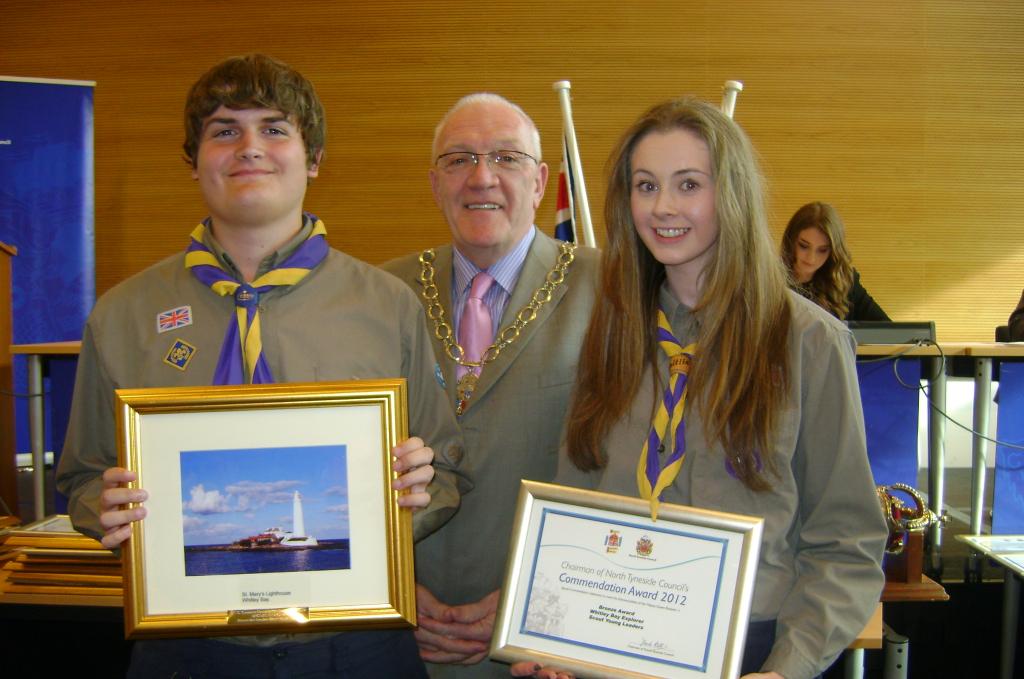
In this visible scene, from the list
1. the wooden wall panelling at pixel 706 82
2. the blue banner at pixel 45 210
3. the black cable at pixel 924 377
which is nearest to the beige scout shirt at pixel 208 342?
the black cable at pixel 924 377

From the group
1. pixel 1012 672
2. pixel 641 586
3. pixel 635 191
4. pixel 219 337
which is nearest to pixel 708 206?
pixel 635 191

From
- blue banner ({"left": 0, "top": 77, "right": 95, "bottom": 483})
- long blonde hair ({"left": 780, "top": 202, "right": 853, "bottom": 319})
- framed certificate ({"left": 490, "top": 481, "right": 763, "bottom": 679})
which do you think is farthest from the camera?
blue banner ({"left": 0, "top": 77, "right": 95, "bottom": 483})

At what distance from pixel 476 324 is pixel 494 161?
49cm

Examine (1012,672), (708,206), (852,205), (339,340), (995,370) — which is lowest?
(1012,672)

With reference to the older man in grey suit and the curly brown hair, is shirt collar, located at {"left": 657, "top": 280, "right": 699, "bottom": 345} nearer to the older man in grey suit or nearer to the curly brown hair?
the older man in grey suit

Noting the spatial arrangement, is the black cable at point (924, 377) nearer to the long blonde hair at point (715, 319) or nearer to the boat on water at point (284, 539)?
the long blonde hair at point (715, 319)

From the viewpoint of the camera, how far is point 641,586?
1604 mm

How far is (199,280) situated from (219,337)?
0.14 meters

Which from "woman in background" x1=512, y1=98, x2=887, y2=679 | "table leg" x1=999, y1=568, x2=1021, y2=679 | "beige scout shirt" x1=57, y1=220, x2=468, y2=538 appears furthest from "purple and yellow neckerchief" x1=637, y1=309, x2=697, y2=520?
"table leg" x1=999, y1=568, x2=1021, y2=679

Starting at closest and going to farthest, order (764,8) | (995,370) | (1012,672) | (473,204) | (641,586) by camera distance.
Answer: (641,586) → (473,204) → (1012,672) → (995,370) → (764,8)

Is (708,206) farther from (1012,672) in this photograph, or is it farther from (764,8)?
(764,8)

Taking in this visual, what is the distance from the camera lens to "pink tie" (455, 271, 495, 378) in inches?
91.8

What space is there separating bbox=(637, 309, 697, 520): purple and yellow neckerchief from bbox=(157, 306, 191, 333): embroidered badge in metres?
1.01

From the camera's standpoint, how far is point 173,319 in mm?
1793
